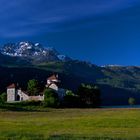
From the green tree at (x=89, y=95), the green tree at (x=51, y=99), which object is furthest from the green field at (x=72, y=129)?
the green tree at (x=89, y=95)

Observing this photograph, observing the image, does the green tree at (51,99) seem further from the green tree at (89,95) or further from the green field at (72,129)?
the green field at (72,129)

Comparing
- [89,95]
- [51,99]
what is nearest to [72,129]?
[51,99]

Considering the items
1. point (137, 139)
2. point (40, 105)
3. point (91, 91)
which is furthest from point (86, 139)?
point (91, 91)

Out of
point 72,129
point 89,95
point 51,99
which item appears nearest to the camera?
point 72,129

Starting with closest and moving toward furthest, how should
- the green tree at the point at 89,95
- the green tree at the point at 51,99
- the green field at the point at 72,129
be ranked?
the green field at the point at 72,129 < the green tree at the point at 51,99 < the green tree at the point at 89,95

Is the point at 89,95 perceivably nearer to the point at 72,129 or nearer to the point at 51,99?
the point at 51,99

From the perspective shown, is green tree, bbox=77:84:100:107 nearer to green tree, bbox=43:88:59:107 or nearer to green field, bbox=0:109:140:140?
green tree, bbox=43:88:59:107

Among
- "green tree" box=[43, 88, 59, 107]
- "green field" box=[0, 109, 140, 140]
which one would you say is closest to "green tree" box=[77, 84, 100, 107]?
"green tree" box=[43, 88, 59, 107]

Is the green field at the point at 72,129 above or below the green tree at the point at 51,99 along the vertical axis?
below

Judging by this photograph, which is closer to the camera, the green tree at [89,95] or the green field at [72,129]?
the green field at [72,129]

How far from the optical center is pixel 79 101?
190m

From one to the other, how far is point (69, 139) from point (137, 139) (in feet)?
18.7

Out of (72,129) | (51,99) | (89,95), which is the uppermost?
(89,95)

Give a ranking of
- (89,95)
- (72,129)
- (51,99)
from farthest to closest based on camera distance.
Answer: (89,95), (51,99), (72,129)
